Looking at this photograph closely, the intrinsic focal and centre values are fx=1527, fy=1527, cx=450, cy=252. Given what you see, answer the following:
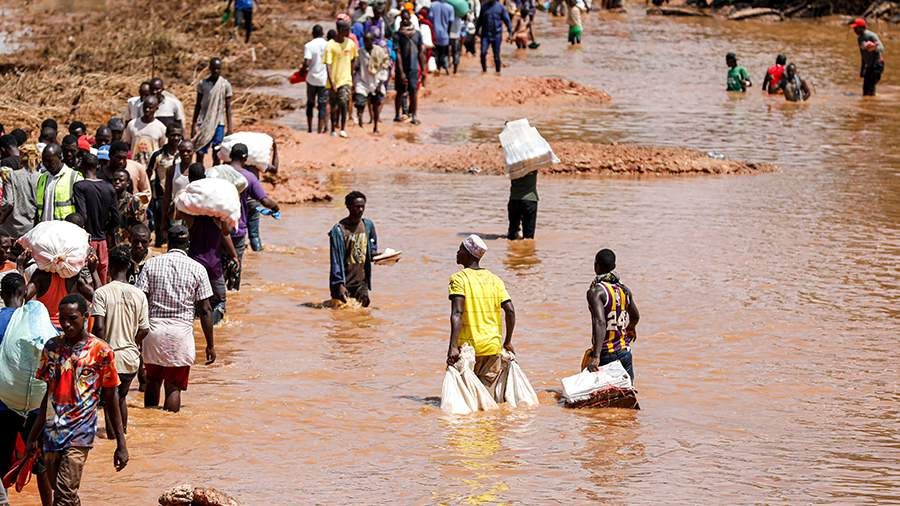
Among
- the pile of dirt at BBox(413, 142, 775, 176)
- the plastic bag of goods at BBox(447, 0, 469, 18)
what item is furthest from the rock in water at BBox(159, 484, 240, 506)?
the plastic bag of goods at BBox(447, 0, 469, 18)

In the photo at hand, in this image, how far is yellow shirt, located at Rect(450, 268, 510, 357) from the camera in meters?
9.45

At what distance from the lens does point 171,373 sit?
8.99 m

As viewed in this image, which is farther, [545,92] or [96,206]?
[545,92]

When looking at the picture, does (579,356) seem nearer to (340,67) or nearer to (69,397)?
(69,397)

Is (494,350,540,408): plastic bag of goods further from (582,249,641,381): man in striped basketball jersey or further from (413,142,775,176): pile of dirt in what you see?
(413,142,775,176): pile of dirt

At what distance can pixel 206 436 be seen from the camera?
8.82 meters

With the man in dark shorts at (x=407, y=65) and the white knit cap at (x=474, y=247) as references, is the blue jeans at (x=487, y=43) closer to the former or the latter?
the man in dark shorts at (x=407, y=65)

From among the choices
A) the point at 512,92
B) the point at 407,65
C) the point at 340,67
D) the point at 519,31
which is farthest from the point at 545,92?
the point at 519,31

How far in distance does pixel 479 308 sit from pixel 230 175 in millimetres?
3480

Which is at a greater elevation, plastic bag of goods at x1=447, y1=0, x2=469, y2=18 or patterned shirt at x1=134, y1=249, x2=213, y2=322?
plastic bag of goods at x1=447, y1=0, x2=469, y2=18

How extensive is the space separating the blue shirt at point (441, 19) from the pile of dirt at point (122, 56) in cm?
320

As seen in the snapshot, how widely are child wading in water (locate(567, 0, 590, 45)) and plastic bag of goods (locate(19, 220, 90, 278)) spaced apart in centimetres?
2698

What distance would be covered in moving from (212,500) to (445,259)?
772cm

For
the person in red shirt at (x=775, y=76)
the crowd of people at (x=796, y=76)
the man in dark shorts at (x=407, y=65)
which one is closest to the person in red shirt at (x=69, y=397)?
the man in dark shorts at (x=407, y=65)
